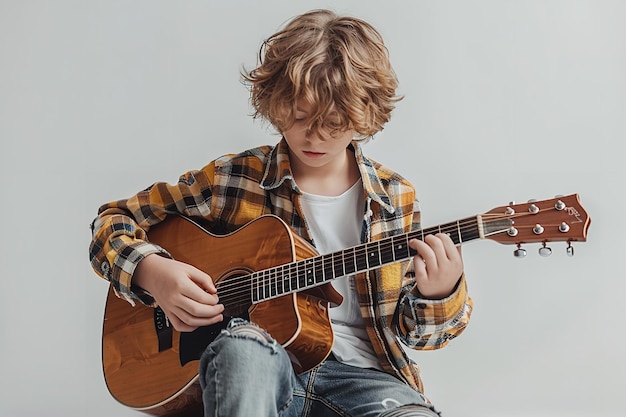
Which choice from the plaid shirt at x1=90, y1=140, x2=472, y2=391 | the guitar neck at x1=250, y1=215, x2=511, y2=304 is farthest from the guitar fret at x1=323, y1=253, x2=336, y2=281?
the plaid shirt at x1=90, y1=140, x2=472, y2=391

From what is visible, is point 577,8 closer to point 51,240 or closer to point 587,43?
point 587,43

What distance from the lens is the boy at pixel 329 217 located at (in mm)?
1361

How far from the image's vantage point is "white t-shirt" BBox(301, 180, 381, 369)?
1482 millimetres

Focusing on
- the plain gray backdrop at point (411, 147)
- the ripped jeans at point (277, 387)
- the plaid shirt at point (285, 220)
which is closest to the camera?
the ripped jeans at point (277, 387)

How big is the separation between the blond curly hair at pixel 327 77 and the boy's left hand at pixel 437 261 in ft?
0.81

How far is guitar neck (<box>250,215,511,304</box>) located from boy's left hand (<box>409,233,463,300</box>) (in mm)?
13

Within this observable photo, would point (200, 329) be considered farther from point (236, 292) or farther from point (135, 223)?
point (135, 223)

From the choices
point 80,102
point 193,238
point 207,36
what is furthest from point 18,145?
point 193,238

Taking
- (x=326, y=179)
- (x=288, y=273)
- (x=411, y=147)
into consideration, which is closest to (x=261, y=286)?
(x=288, y=273)

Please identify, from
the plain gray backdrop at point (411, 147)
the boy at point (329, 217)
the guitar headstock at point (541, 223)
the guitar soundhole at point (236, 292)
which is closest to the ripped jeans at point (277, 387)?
the boy at point (329, 217)

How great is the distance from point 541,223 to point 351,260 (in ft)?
0.97

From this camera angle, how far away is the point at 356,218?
1513mm

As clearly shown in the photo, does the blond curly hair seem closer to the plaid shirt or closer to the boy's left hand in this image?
the plaid shirt

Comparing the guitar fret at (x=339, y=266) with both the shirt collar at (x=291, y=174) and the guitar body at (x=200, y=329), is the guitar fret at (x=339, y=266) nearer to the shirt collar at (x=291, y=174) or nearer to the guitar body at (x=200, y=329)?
the guitar body at (x=200, y=329)
